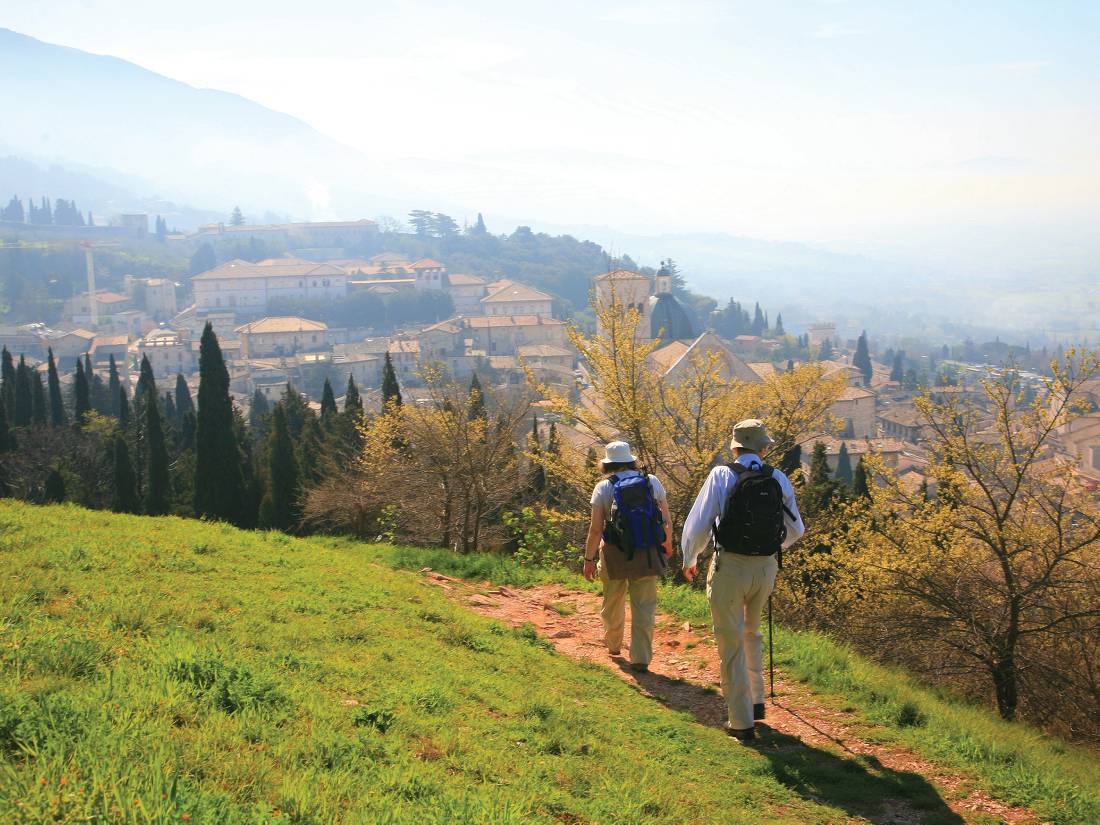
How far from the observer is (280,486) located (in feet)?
77.0

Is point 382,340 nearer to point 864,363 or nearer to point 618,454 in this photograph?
point 864,363

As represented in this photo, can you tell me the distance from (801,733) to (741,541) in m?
1.23

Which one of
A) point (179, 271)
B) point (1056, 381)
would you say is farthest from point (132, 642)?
point (179, 271)

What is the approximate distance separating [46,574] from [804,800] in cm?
465

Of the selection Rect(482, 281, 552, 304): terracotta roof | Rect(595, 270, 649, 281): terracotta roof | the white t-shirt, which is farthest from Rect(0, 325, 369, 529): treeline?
Rect(482, 281, 552, 304): terracotta roof

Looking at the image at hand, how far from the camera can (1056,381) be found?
32.5 feet

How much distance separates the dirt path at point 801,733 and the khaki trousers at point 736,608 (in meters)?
0.25

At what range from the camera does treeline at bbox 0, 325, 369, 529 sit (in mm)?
23484

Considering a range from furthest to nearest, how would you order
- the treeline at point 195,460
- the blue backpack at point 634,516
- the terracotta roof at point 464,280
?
the terracotta roof at point 464,280
the treeline at point 195,460
the blue backpack at point 634,516

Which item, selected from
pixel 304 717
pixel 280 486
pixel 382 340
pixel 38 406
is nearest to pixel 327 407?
pixel 280 486

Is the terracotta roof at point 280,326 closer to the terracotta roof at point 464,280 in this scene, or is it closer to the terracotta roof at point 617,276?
the terracotta roof at point 464,280

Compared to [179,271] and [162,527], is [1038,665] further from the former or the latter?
[179,271]

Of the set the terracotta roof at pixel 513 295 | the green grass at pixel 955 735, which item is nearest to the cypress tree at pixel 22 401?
the green grass at pixel 955 735

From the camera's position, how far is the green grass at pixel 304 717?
3037mm
